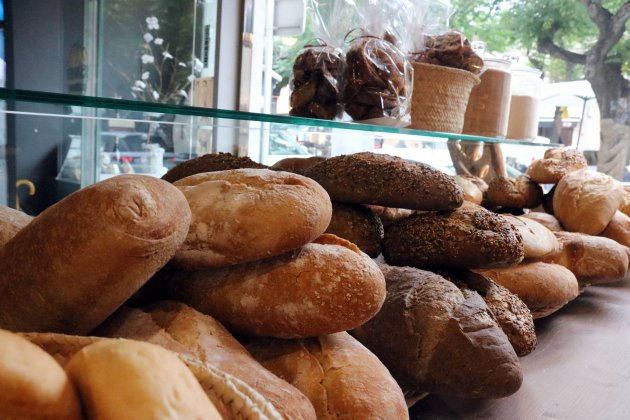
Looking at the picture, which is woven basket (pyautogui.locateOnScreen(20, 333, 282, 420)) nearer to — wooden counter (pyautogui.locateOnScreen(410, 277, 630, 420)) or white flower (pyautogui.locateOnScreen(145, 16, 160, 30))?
wooden counter (pyautogui.locateOnScreen(410, 277, 630, 420))

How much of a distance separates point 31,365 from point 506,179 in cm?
173

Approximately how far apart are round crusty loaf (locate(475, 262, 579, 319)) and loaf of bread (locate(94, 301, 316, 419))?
0.76 metres

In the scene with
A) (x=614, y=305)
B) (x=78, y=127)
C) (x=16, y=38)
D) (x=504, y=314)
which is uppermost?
(x=16, y=38)

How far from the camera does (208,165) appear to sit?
43.9 inches

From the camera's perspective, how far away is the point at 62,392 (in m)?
0.36

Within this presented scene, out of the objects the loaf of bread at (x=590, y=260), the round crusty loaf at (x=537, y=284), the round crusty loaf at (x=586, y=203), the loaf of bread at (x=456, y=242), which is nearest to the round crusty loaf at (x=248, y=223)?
the loaf of bread at (x=456, y=242)

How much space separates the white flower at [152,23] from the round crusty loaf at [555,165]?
7.54 ft

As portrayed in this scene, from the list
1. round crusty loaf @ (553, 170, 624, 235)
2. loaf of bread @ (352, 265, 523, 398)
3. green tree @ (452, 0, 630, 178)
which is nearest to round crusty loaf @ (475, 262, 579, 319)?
loaf of bread @ (352, 265, 523, 398)

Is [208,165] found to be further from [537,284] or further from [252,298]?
[537,284]

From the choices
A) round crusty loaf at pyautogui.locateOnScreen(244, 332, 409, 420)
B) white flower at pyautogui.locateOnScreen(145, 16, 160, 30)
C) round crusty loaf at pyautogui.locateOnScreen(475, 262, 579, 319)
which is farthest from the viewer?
white flower at pyautogui.locateOnScreen(145, 16, 160, 30)

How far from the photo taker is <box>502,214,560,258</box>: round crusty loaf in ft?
4.40

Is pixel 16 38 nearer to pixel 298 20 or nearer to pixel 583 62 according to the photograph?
pixel 298 20

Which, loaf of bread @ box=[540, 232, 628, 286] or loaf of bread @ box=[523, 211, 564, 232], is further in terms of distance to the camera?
loaf of bread @ box=[523, 211, 564, 232]

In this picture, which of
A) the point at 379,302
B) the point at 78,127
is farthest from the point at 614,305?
the point at 78,127
